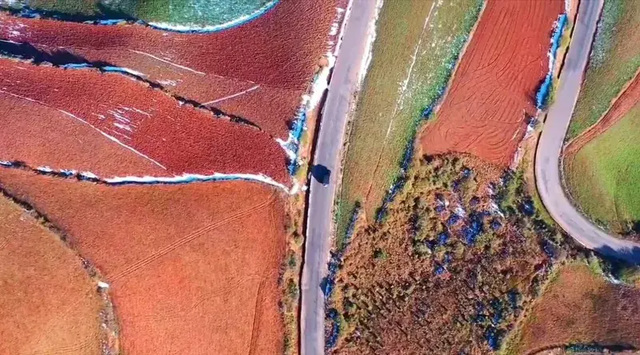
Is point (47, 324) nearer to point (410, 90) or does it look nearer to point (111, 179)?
point (111, 179)

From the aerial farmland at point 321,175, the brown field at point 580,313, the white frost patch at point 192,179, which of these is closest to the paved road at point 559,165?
the aerial farmland at point 321,175

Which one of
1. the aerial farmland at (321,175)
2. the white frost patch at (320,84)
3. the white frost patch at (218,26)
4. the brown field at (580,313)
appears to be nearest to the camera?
the aerial farmland at (321,175)

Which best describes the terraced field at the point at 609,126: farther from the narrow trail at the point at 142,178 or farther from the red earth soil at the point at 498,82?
the narrow trail at the point at 142,178

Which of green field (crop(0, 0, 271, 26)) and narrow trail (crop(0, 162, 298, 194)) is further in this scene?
A: green field (crop(0, 0, 271, 26))

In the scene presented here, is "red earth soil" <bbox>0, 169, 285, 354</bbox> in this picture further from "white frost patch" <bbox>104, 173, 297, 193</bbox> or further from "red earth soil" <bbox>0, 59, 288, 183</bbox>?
"red earth soil" <bbox>0, 59, 288, 183</bbox>

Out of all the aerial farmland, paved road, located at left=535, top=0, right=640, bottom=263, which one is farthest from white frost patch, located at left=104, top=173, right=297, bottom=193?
paved road, located at left=535, top=0, right=640, bottom=263

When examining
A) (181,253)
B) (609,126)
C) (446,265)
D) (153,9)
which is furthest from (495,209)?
(153,9)
